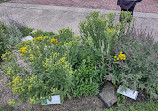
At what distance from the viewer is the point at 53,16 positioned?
6.35 metres

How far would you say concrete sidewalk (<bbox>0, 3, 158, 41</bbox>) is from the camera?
552 cm

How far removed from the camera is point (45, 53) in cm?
286

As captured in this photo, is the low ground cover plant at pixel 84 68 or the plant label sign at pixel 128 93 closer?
the low ground cover plant at pixel 84 68

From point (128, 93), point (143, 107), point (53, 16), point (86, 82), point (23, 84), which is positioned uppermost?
point (53, 16)

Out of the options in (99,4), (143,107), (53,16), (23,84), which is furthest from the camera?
(99,4)

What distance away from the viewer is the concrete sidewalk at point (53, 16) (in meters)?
5.52

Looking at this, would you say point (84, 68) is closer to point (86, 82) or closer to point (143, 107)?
point (86, 82)

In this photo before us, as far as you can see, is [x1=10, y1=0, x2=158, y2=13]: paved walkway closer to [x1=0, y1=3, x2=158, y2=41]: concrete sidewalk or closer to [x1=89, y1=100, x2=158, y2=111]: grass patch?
[x1=0, y1=3, x2=158, y2=41]: concrete sidewalk

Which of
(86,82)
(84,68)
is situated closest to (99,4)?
(84,68)

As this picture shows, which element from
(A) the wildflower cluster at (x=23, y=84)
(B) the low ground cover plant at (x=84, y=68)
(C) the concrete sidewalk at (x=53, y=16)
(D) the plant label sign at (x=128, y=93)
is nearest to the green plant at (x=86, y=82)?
(B) the low ground cover plant at (x=84, y=68)

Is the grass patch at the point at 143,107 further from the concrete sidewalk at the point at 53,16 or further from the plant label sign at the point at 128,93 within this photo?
the concrete sidewalk at the point at 53,16

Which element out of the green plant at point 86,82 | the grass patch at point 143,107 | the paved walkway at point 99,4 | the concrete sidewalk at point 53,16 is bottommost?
the grass patch at point 143,107

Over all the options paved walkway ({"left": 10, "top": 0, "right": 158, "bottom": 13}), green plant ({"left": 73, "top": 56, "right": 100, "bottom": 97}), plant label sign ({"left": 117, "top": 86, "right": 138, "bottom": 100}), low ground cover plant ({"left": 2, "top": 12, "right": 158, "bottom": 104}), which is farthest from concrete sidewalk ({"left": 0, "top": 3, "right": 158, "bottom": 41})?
plant label sign ({"left": 117, "top": 86, "right": 138, "bottom": 100})

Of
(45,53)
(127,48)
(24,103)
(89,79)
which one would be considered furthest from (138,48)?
(24,103)
